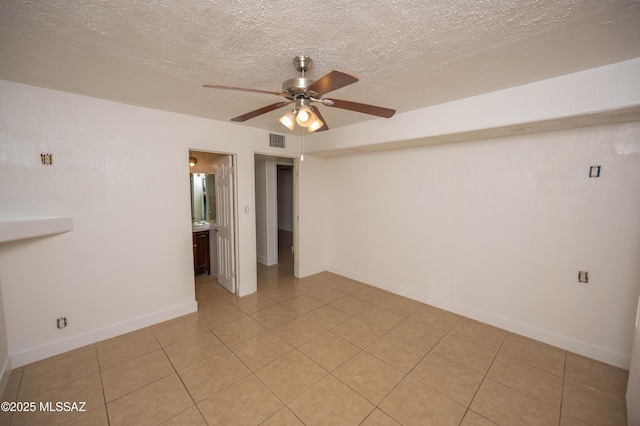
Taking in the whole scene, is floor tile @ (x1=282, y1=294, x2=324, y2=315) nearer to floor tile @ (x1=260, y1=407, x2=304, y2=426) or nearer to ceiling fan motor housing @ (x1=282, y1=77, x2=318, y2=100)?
floor tile @ (x1=260, y1=407, x2=304, y2=426)

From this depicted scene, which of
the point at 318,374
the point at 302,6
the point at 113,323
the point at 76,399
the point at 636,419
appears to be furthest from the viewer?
the point at 113,323

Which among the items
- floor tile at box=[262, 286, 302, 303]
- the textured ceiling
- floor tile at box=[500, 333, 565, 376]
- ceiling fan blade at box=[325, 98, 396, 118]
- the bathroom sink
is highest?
the textured ceiling

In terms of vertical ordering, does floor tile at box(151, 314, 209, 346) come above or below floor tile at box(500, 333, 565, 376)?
below

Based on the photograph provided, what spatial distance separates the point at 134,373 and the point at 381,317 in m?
2.69

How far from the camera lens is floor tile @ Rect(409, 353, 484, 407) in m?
2.08

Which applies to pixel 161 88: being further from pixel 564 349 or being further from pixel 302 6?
pixel 564 349

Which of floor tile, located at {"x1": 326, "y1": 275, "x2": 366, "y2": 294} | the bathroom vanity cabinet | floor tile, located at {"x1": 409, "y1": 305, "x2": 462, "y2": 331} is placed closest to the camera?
floor tile, located at {"x1": 409, "y1": 305, "x2": 462, "y2": 331}

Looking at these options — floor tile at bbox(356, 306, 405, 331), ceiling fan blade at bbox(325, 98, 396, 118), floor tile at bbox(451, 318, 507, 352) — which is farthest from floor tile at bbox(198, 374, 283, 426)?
ceiling fan blade at bbox(325, 98, 396, 118)

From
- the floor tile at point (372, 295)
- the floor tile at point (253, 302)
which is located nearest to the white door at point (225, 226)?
the floor tile at point (253, 302)

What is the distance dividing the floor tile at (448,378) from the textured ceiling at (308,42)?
2.61 m

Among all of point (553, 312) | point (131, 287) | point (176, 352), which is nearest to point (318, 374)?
point (176, 352)

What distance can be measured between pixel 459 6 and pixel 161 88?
7.98ft

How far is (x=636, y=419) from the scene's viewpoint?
1.59 metres

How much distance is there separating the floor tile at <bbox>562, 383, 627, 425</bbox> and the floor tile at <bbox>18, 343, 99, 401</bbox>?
402cm
